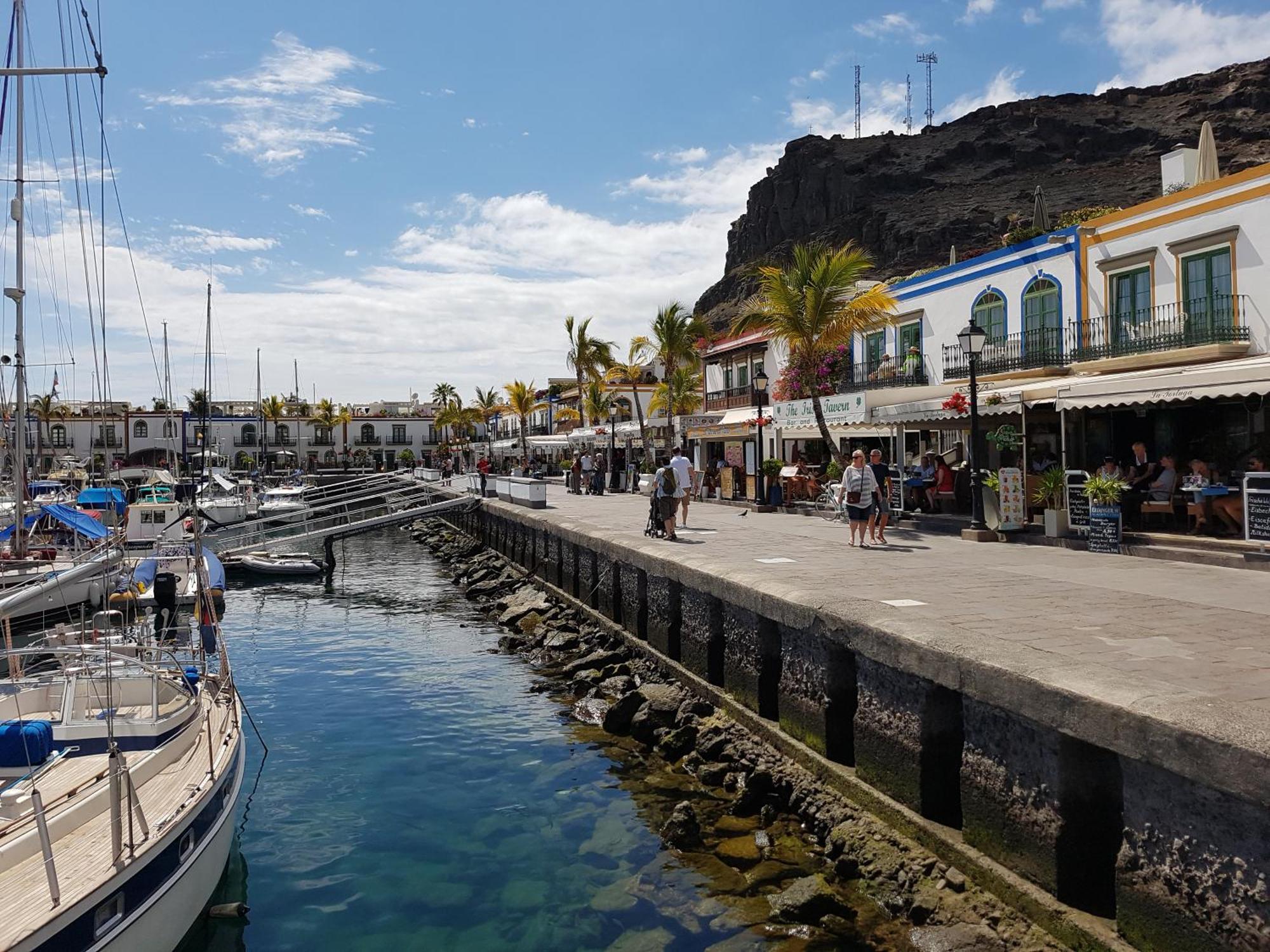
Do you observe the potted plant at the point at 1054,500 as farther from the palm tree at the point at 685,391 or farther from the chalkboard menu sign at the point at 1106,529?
the palm tree at the point at 685,391

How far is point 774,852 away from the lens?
882cm

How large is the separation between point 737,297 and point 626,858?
368 feet

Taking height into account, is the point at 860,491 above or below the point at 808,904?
above

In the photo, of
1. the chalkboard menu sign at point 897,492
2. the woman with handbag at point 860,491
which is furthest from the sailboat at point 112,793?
the chalkboard menu sign at point 897,492

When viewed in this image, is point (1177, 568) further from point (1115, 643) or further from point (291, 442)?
point (291, 442)

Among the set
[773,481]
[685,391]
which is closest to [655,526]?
[773,481]

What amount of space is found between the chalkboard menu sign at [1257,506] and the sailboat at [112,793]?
1374cm

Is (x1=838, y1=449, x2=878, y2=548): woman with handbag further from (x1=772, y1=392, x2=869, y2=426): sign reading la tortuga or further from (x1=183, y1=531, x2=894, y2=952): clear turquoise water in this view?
(x1=183, y1=531, x2=894, y2=952): clear turquoise water

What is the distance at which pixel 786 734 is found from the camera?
10.4m

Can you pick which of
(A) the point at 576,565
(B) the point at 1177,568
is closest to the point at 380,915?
(B) the point at 1177,568

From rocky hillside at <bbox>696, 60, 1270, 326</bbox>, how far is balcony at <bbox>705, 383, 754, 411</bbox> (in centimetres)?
4803

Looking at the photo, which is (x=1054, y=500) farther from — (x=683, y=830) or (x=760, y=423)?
(x=683, y=830)

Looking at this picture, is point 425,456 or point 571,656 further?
point 425,456

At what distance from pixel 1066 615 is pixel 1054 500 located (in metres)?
8.22
